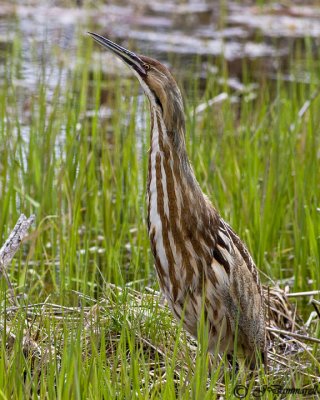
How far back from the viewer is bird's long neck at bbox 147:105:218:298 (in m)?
3.13

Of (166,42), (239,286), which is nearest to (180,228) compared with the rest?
(239,286)

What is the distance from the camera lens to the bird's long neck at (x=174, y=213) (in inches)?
123

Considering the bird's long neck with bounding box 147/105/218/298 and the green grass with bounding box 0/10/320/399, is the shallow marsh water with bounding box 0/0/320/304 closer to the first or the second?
the green grass with bounding box 0/10/320/399

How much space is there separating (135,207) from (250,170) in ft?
1.71

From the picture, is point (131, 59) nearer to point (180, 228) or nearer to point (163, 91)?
point (163, 91)

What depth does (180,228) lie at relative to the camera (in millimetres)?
3148

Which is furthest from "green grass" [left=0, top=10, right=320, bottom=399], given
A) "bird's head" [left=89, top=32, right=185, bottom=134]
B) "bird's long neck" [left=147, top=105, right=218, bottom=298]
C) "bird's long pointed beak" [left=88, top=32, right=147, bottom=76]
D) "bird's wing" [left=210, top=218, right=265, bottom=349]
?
"bird's long pointed beak" [left=88, top=32, right=147, bottom=76]

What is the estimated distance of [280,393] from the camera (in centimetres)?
309

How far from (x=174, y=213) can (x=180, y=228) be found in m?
0.05

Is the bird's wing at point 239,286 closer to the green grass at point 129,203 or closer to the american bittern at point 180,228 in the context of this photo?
the american bittern at point 180,228

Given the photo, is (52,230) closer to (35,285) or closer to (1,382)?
(35,285)

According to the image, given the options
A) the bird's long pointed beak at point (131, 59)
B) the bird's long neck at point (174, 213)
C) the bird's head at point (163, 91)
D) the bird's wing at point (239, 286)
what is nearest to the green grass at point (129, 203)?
the bird's wing at point (239, 286)

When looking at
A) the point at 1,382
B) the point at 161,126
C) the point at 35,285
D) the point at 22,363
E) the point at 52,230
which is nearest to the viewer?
the point at 1,382

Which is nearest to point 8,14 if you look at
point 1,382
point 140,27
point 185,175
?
point 140,27
